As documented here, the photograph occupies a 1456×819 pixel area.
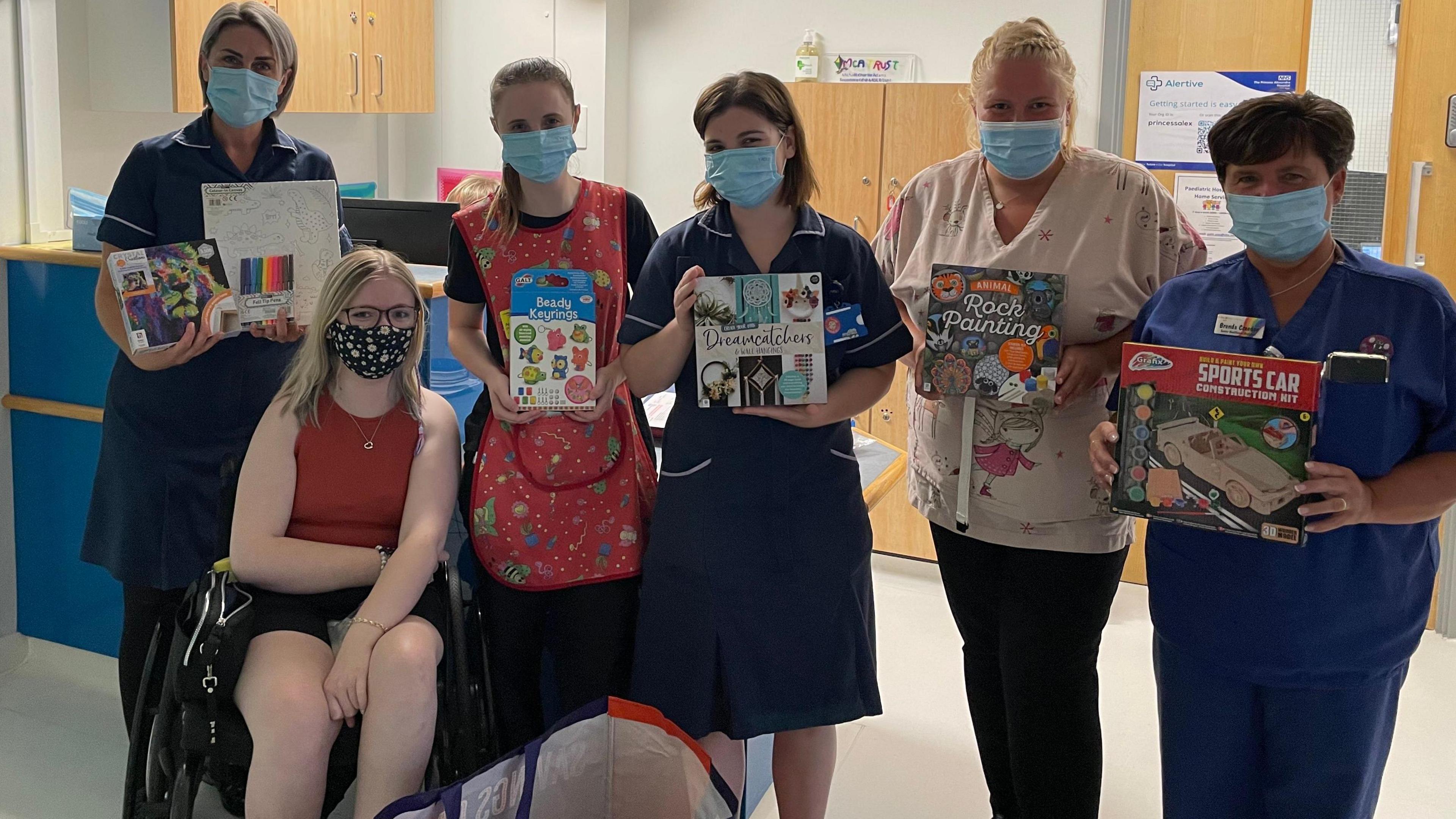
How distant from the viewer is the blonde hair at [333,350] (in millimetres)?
2031

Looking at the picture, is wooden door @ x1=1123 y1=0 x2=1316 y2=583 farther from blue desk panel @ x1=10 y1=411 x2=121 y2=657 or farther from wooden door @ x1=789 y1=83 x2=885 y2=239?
blue desk panel @ x1=10 y1=411 x2=121 y2=657

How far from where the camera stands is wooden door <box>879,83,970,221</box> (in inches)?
165

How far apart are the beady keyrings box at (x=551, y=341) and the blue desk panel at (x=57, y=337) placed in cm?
170

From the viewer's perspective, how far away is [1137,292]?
77.9 inches

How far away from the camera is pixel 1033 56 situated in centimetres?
193

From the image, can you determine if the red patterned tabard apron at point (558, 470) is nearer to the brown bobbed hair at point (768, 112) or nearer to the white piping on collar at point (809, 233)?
the brown bobbed hair at point (768, 112)

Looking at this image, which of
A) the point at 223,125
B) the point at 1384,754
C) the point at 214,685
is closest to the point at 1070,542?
the point at 1384,754

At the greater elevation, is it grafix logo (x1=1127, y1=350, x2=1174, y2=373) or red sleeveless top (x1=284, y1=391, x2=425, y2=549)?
grafix logo (x1=1127, y1=350, x2=1174, y2=373)

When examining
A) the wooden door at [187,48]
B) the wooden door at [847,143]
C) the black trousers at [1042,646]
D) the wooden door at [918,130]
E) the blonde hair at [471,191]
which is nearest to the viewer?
the black trousers at [1042,646]

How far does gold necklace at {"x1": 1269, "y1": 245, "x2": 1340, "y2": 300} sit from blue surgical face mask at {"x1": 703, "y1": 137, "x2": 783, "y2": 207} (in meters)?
0.75

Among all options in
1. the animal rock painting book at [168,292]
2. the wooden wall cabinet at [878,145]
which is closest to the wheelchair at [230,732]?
the animal rock painting book at [168,292]

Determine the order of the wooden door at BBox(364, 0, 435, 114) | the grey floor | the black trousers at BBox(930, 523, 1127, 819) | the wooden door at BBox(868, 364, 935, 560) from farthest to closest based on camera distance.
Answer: the wooden door at BBox(364, 0, 435, 114)
the wooden door at BBox(868, 364, 935, 560)
the grey floor
the black trousers at BBox(930, 523, 1127, 819)

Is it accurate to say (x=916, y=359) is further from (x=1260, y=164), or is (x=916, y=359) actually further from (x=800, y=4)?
(x=800, y=4)

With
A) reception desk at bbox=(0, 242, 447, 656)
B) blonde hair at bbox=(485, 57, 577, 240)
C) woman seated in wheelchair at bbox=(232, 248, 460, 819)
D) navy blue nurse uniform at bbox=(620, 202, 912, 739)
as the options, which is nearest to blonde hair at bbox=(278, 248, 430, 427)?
woman seated in wheelchair at bbox=(232, 248, 460, 819)
